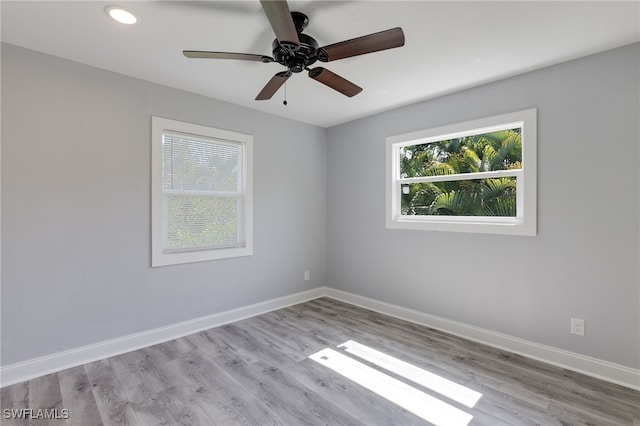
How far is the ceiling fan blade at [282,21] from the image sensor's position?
4.50 ft

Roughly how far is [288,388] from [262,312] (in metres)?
1.63

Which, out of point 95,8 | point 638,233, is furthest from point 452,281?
point 95,8

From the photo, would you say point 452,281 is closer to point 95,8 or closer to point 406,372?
point 406,372

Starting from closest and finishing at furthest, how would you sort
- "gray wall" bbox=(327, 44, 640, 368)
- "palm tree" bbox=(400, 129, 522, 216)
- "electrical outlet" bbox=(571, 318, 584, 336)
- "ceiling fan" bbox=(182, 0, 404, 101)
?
1. "ceiling fan" bbox=(182, 0, 404, 101)
2. "gray wall" bbox=(327, 44, 640, 368)
3. "electrical outlet" bbox=(571, 318, 584, 336)
4. "palm tree" bbox=(400, 129, 522, 216)

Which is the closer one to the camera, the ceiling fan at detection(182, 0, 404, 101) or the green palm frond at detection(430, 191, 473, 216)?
the ceiling fan at detection(182, 0, 404, 101)

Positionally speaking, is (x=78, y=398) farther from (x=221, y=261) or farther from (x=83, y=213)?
(x=221, y=261)

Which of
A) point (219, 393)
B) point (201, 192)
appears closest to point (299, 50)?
point (201, 192)

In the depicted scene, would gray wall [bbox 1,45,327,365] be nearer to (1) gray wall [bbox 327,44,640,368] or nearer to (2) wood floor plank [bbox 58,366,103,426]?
(2) wood floor plank [bbox 58,366,103,426]

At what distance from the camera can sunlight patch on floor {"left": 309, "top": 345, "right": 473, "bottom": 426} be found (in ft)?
6.12

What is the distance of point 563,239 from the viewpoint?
248cm

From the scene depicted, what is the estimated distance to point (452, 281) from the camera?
3.14m

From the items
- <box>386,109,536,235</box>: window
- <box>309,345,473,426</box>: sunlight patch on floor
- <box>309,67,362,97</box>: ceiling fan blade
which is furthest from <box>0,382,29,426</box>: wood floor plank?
<box>386,109,536,235</box>: window

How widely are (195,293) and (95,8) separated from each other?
2.54 meters

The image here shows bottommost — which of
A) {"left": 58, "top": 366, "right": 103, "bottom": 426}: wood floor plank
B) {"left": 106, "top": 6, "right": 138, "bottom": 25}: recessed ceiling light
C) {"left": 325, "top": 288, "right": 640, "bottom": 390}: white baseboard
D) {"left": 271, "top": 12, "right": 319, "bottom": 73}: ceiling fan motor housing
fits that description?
{"left": 58, "top": 366, "right": 103, "bottom": 426}: wood floor plank
